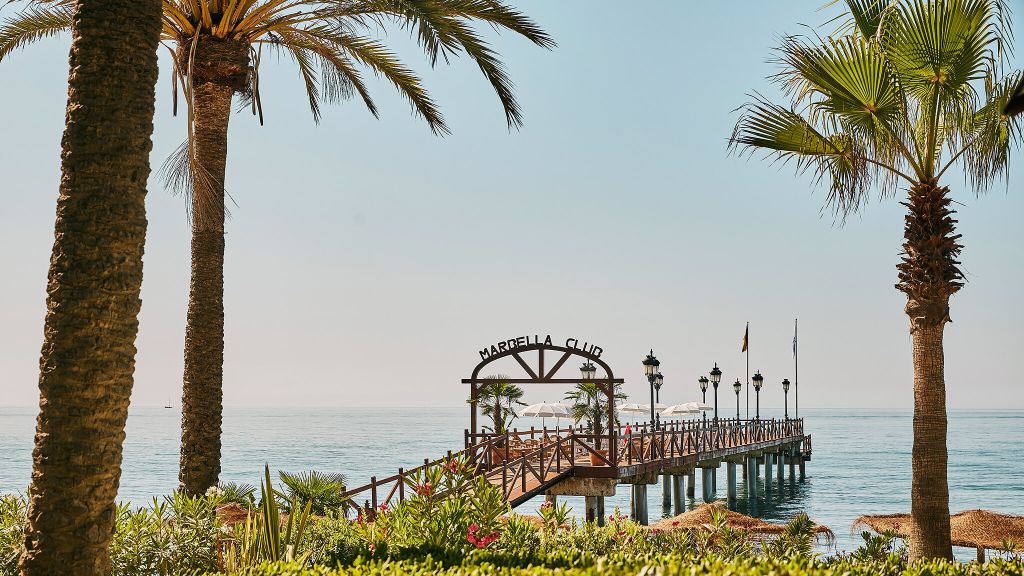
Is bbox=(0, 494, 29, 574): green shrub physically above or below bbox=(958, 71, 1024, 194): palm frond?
below

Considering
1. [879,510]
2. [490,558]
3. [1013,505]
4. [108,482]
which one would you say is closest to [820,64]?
[490,558]

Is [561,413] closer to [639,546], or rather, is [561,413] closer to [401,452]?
[639,546]

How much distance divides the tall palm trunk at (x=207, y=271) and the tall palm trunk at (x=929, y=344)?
8945 mm

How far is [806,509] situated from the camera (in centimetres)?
4209

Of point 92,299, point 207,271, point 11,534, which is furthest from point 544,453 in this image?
point 92,299

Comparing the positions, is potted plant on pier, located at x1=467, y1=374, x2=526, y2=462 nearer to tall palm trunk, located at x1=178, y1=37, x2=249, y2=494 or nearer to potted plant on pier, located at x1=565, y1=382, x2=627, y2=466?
potted plant on pier, located at x1=565, y1=382, x2=627, y2=466

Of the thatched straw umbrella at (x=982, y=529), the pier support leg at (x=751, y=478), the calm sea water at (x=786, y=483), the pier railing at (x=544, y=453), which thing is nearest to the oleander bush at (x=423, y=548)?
the pier railing at (x=544, y=453)

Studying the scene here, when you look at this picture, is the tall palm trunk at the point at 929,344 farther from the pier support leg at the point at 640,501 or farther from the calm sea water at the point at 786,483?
the pier support leg at the point at 640,501

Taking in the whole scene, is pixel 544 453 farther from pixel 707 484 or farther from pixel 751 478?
pixel 751 478

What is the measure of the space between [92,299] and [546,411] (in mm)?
37190

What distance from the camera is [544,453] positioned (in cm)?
2178

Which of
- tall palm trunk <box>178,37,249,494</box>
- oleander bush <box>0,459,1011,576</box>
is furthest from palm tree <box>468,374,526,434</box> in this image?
oleander bush <box>0,459,1011,576</box>

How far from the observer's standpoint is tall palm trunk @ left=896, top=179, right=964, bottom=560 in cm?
994

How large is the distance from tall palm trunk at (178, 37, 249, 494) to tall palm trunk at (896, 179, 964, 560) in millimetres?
8945
